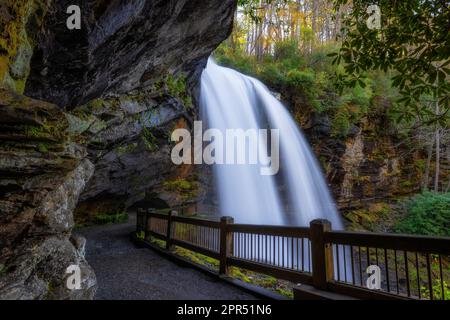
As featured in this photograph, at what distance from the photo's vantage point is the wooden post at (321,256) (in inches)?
154

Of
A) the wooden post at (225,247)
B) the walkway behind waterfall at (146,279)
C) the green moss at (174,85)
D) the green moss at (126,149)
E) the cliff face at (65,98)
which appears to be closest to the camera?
the cliff face at (65,98)

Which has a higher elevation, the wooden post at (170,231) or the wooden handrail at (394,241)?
the wooden handrail at (394,241)

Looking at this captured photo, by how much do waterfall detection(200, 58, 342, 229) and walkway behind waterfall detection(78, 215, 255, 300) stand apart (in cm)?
781

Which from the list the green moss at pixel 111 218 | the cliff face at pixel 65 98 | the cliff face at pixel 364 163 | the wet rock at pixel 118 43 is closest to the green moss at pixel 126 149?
the cliff face at pixel 65 98

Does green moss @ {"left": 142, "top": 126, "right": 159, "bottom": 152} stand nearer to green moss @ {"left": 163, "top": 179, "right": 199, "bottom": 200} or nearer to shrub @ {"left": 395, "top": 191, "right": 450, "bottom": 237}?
green moss @ {"left": 163, "top": 179, "right": 199, "bottom": 200}

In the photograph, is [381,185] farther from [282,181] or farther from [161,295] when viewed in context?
[161,295]

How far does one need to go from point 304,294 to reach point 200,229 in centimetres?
330

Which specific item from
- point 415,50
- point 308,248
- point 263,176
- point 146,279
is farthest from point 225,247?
point 263,176

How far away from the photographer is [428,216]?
14.9 m

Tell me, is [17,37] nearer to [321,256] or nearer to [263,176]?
[321,256]

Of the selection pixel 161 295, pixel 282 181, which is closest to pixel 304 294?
pixel 161 295

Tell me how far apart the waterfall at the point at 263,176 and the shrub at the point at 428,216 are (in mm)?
3568

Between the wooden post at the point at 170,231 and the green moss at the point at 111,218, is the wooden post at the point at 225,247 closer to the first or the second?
the wooden post at the point at 170,231

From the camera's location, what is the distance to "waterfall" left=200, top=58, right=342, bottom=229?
1552 cm
